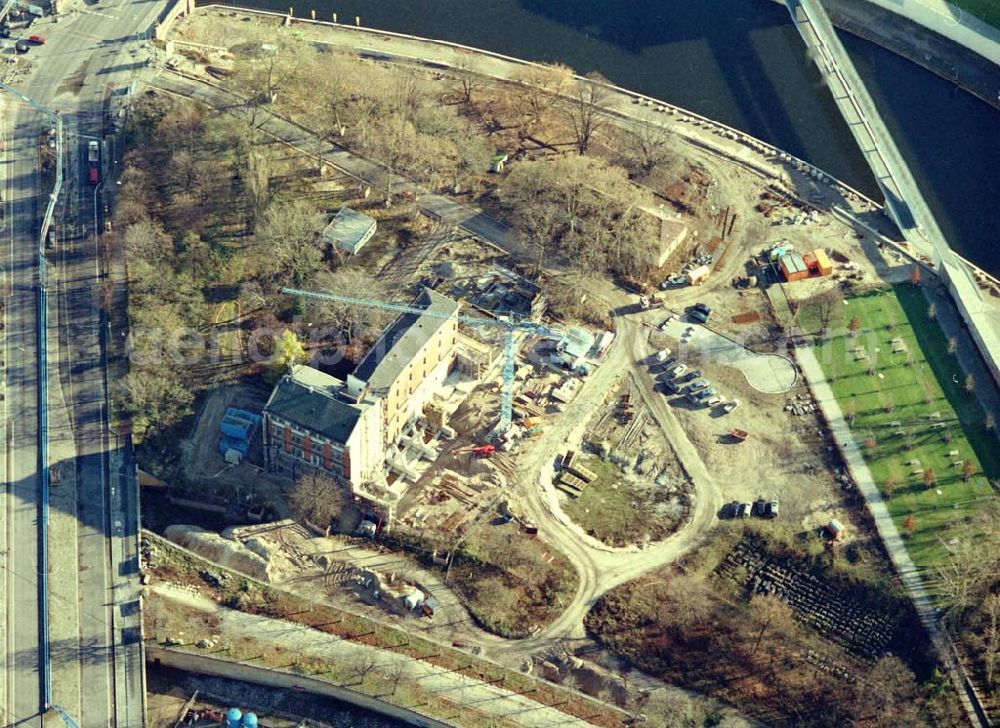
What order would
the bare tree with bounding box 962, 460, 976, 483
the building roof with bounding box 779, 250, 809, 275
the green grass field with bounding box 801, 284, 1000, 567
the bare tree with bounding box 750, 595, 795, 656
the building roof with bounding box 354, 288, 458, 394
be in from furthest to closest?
the building roof with bounding box 779, 250, 809, 275
the bare tree with bounding box 962, 460, 976, 483
the green grass field with bounding box 801, 284, 1000, 567
the building roof with bounding box 354, 288, 458, 394
the bare tree with bounding box 750, 595, 795, 656

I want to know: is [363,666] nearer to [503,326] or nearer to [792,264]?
[503,326]

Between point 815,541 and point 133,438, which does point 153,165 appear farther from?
point 815,541

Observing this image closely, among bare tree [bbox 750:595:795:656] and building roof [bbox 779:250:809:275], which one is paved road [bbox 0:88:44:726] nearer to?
bare tree [bbox 750:595:795:656]

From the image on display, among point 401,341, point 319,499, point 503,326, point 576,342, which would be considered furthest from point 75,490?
point 576,342

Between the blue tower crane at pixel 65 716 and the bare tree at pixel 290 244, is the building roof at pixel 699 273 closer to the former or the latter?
the bare tree at pixel 290 244

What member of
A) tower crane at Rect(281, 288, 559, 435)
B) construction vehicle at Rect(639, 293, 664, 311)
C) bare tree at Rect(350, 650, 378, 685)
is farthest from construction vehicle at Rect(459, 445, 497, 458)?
construction vehicle at Rect(639, 293, 664, 311)

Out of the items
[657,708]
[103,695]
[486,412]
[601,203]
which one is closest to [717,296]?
[601,203]
